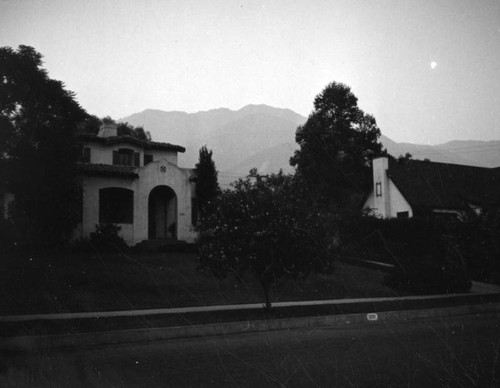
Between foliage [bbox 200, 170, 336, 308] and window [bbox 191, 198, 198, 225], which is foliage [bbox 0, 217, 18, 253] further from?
foliage [bbox 200, 170, 336, 308]

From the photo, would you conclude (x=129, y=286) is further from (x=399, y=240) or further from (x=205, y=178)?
(x=399, y=240)

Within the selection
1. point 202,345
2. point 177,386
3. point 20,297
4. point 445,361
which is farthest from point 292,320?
point 20,297

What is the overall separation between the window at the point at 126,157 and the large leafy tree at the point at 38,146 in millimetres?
6664

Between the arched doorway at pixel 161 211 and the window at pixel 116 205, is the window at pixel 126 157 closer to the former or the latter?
the arched doorway at pixel 161 211

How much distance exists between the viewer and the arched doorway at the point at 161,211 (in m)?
34.6

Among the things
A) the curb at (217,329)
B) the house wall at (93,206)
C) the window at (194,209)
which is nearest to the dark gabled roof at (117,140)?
the house wall at (93,206)

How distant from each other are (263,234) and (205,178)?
20.5m

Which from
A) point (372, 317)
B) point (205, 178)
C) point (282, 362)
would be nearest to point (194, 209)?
point (205, 178)

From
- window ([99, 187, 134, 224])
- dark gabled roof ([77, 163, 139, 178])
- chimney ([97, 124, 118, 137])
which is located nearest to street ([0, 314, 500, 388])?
dark gabled roof ([77, 163, 139, 178])

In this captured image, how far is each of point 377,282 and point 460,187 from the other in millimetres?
24972

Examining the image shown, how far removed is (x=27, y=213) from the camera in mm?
24656

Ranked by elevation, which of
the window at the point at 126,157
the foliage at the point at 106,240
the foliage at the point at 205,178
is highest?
the window at the point at 126,157

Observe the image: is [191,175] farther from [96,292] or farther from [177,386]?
[177,386]

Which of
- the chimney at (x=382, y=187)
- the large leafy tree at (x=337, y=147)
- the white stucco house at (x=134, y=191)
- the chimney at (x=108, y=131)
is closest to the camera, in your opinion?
the white stucco house at (x=134, y=191)
